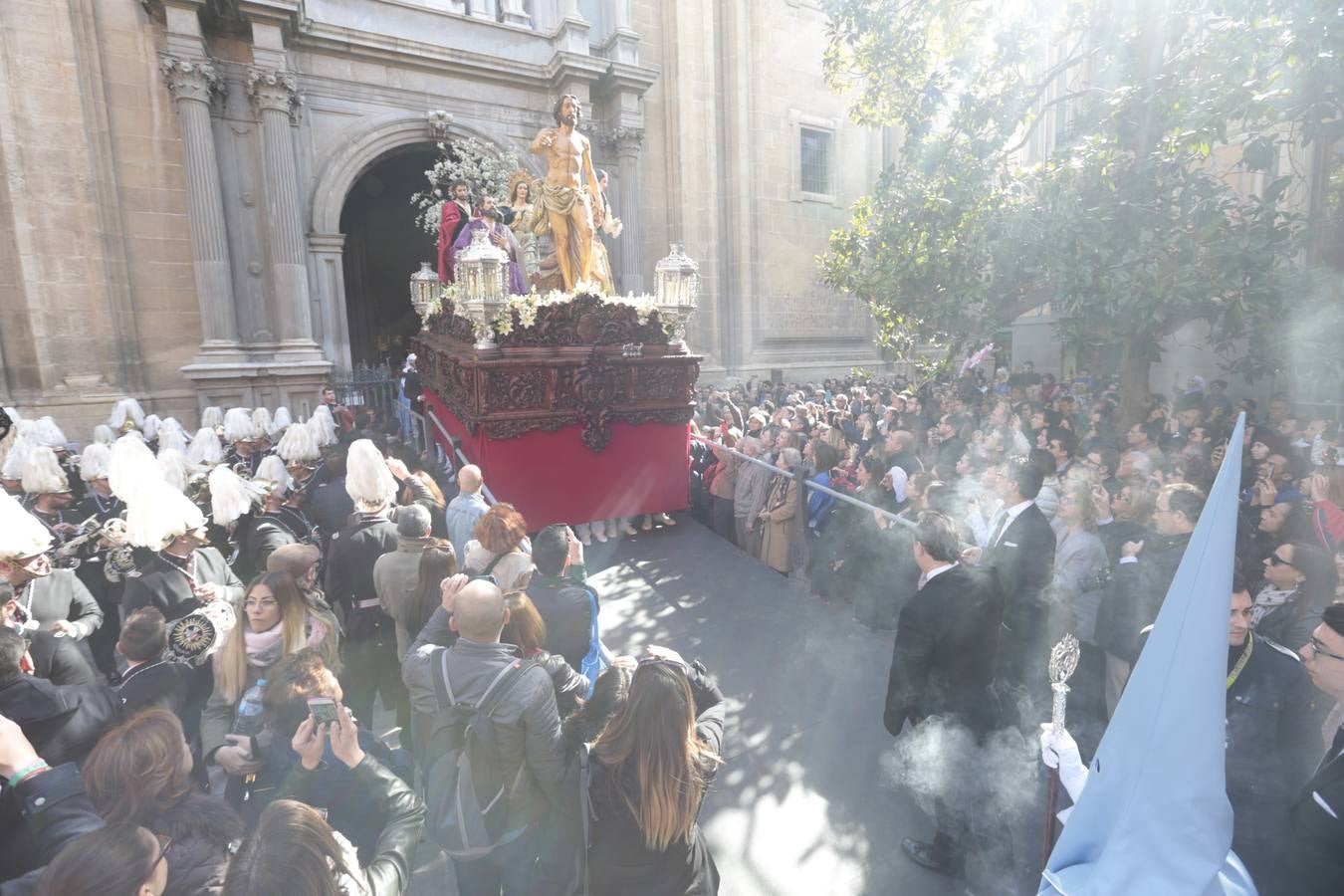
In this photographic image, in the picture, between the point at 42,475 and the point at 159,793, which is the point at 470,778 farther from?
the point at 42,475

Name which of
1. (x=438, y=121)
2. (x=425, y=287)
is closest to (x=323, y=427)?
(x=425, y=287)

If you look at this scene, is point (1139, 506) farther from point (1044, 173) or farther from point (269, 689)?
point (269, 689)

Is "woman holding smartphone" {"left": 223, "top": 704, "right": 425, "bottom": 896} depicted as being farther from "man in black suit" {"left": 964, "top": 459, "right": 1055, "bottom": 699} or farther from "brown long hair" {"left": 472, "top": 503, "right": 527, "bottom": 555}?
"man in black suit" {"left": 964, "top": 459, "right": 1055, "bottom": 699}

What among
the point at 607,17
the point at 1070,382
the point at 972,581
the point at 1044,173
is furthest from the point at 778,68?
the point at 972,581

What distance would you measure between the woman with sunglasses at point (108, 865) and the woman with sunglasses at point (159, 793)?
236 millimetres

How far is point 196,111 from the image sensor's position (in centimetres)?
1207

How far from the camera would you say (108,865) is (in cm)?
138

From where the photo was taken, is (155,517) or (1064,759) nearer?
(1064,759)

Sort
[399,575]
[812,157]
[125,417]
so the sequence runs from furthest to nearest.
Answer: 1. [812,157]
2. [125,417]
3. [399,575]

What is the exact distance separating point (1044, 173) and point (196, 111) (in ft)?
44.9

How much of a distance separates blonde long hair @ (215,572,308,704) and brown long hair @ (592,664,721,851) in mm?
1412

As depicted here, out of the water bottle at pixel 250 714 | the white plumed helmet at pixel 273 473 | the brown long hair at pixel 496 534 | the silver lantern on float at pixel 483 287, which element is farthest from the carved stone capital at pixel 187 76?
the water bottle at pixel 250 714

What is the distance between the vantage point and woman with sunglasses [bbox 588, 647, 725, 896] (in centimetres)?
221

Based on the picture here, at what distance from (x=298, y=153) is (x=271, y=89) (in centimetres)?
119
